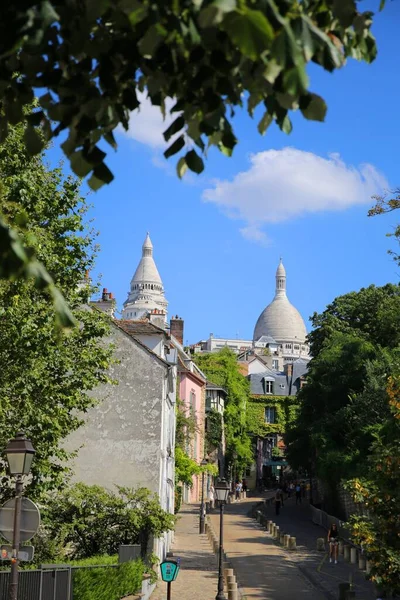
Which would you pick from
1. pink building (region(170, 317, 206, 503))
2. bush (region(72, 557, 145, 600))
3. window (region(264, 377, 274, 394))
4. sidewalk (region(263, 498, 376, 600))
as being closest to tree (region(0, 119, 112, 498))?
bush (region(72, 557, 145, 600))

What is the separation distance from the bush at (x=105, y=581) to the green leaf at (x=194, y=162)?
16.5m

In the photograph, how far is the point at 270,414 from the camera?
10156 cm

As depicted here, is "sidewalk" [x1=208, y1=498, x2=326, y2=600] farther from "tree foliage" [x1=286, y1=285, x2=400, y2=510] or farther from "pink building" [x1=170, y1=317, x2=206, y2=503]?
"pink building" [x1=170, y1=317, x2=206, y2=503]

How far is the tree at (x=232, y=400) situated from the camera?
256 ft

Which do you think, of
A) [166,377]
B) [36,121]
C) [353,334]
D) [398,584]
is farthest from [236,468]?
[36,121]

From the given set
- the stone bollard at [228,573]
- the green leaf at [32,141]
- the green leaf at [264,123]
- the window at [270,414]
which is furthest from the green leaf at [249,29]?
the window at [270,414]

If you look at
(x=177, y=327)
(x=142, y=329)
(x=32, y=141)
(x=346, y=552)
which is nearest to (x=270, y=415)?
(x=177, y=327)

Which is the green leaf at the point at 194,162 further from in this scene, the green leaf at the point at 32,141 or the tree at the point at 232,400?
the tree at the point at 232,400

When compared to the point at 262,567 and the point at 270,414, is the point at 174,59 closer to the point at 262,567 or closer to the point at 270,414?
the point at 262,567

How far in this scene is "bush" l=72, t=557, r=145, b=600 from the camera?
67.6ft

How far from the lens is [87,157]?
5.49 meters

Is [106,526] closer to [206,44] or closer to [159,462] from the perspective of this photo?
[159,462]

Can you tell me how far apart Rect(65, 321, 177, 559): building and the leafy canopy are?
27.5 metres

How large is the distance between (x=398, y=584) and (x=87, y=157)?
17170mm
